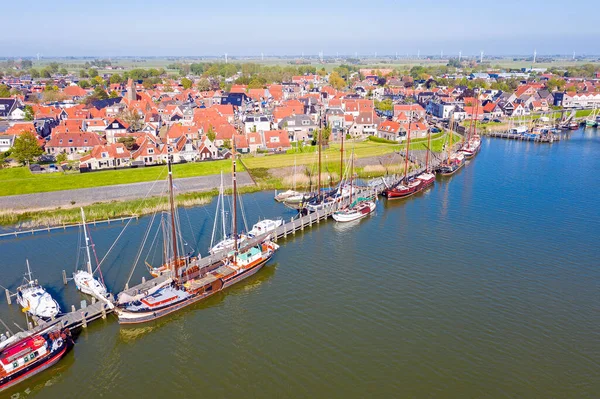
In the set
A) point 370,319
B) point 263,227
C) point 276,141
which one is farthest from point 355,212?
point 276,141

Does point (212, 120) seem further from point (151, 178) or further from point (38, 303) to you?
point (38, 303)

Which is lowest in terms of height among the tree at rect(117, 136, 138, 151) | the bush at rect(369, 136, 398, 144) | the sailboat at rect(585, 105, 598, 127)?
the bush at rect(369, 136, 398, 144)

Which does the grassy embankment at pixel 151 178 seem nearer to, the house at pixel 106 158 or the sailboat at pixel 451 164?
the house at pixel 106 158

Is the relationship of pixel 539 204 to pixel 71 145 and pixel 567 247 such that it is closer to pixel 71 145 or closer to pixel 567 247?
pixel 567 247

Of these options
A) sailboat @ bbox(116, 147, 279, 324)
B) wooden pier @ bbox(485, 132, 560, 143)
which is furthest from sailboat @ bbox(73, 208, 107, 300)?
wooden pier @ bbox(485, 132, 560, 143)

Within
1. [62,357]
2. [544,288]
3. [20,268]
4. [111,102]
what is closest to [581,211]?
[544,288]

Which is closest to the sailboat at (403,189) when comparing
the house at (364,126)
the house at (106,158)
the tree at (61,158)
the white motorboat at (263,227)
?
the white motorboat at (263,227)

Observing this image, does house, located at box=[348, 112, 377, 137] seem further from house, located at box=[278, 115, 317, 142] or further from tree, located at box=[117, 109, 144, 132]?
tree, located at box=[117, 109, 144, 132]
